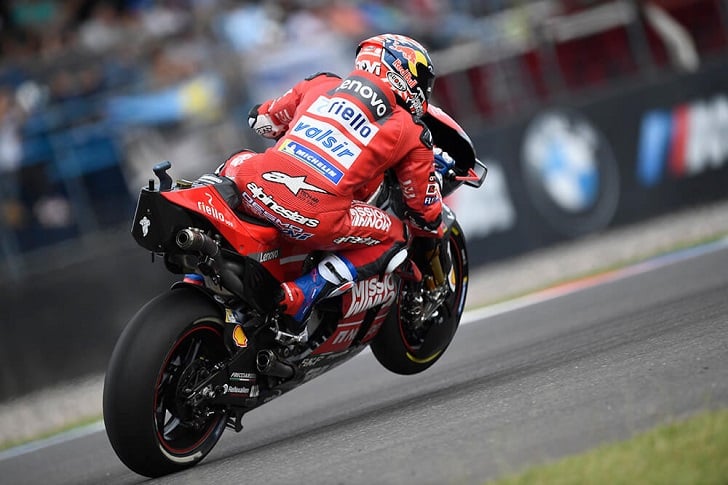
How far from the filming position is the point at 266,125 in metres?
6.50

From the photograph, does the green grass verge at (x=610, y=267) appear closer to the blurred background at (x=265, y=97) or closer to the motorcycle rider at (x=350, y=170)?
the blurred background at (x=265, y=97)

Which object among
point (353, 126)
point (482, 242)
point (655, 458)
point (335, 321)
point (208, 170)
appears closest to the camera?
point (655, 458)

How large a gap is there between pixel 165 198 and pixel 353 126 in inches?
41.8

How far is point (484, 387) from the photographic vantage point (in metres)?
6.19

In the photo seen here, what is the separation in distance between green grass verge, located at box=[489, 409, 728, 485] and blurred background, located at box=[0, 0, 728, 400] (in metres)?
6.79

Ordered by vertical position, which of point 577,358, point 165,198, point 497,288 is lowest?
point 497,288

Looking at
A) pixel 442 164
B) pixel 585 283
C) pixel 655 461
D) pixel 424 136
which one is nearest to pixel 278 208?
pixel 424 136

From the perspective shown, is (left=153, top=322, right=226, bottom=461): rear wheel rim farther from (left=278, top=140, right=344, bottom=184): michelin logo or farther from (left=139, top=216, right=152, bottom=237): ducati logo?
(left=278, top=140, right=344, bottom=184): michelin logo

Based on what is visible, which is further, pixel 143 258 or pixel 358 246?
pixel 143 258

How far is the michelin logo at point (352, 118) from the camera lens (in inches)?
224

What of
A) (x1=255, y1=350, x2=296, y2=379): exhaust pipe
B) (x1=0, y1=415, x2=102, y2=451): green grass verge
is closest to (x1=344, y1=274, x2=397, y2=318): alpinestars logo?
(x1=255, y1=350, x2=296, y2=379): exhaust pipe

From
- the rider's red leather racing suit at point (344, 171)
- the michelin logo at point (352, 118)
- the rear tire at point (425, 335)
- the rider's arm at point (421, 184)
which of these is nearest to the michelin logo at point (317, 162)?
the rider's red leather racing suit at point (344, 171)

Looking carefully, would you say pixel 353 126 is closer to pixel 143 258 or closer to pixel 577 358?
pixel 577 358

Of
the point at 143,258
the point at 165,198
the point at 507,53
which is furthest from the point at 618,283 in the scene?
the point at 165,198
